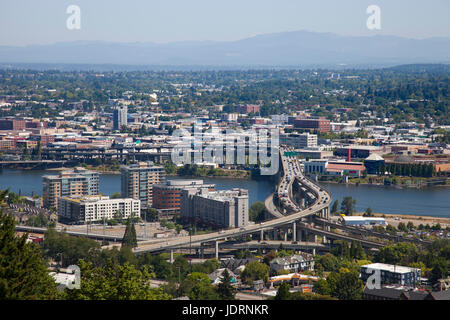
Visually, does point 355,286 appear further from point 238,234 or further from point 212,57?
point 212,57

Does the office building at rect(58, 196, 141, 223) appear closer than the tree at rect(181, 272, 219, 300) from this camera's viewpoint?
No

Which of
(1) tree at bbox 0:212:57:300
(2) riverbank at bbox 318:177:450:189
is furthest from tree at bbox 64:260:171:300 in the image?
(2) riverbank at bbox 318:177:450:189

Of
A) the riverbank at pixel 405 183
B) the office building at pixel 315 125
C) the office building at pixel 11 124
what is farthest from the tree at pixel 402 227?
the office building at pixel 11 124

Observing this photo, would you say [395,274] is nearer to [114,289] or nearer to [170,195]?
[114,289]

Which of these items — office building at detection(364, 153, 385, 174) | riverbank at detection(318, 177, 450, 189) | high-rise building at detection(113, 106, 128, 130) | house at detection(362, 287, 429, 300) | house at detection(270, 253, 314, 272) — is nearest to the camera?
house at detection(362, 287, 429, 300)

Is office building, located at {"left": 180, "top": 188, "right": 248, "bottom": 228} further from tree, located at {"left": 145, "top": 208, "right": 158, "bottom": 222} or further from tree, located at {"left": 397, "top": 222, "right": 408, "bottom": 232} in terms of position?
tree, located at {"left": 397, "top": 222, "right": 408, "bottom": 232}

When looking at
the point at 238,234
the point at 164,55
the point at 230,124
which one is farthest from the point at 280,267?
the point at 164,55
